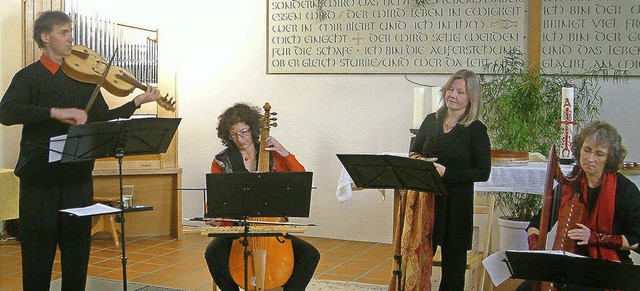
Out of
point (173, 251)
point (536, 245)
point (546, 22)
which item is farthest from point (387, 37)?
point (536, 245)

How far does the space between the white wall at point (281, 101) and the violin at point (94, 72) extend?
278 centimetres

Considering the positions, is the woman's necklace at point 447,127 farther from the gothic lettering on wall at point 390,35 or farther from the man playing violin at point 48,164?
the gothic lettering on wall at point 390,35

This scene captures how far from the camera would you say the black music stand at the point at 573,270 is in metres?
2.44

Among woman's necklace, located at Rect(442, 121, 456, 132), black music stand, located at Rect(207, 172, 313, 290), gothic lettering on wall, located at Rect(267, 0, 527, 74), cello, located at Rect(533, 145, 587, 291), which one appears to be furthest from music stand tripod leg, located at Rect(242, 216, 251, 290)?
gothic lettering on wall, located at Rect(267, 0, 527, 74)

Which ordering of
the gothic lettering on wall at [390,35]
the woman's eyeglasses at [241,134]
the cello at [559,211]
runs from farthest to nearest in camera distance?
the gothic lettering on wall at [390,35] → the woman's eyeglasses at [241,134] → the cello at [559,211]

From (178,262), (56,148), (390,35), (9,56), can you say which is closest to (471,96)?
(56,148)

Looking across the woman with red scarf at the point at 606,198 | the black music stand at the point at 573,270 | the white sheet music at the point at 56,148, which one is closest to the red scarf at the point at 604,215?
the woman with red scarf at the point at 606,198

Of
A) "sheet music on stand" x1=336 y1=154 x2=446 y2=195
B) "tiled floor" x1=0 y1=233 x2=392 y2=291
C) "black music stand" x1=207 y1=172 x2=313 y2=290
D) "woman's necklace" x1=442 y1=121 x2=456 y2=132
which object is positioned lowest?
"tiled floor" x1=0 y1=233 x2=392 y2=291

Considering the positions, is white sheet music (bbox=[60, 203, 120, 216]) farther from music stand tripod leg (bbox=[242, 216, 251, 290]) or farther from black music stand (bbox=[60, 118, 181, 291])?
music stand tripod leg (bbox=[242, 216, 251, 290])

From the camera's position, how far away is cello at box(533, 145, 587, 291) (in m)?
2.89

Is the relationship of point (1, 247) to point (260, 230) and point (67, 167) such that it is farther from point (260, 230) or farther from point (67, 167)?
point (260, 230)

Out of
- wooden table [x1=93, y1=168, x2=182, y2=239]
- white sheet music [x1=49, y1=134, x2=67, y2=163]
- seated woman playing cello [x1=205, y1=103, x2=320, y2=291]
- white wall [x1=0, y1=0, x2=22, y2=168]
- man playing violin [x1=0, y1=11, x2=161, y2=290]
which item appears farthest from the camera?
wooden table [x1=93, y1=168, x2=182, y2=239]

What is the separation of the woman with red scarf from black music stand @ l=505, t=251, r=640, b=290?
1.36 feet

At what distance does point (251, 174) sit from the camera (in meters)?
3.18
